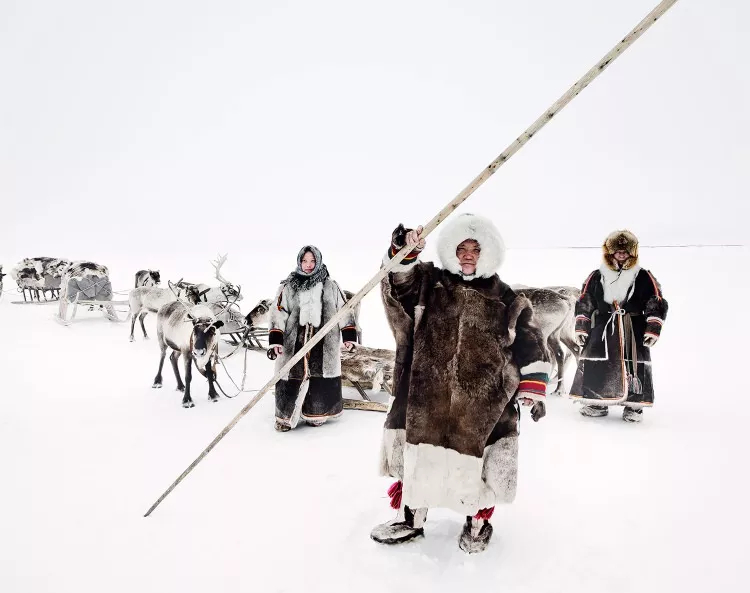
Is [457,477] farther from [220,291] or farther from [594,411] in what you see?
[220,291]

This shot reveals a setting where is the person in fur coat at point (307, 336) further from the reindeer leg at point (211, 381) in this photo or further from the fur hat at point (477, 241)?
the fur hat at point (477, 241)

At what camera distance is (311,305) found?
15.7ft

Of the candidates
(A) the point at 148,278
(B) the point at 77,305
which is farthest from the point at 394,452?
(B) the point at 77,305

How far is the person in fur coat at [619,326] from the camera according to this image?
16.2ft

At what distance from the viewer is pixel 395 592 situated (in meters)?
2.48

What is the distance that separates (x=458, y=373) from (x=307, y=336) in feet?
7.91

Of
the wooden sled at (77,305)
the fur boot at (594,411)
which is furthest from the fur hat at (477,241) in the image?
the wooden sled at (77,305)

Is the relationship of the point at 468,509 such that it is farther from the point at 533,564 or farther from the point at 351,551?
the point at 351,551

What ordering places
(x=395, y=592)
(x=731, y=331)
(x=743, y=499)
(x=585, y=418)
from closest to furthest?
(x=395, y=592) < (x=743, y=499) < (x=585, y=418) < (x=731, y=331)

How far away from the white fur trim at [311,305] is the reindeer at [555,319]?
2507 millimetres

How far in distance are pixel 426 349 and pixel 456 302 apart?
31 cm

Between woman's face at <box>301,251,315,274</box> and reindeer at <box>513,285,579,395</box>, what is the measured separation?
2.57 meters

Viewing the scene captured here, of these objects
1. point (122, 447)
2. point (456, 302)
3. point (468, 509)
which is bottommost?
point (122, 447)

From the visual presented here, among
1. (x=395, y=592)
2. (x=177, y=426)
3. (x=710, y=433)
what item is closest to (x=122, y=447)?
(x=177, y=426)
